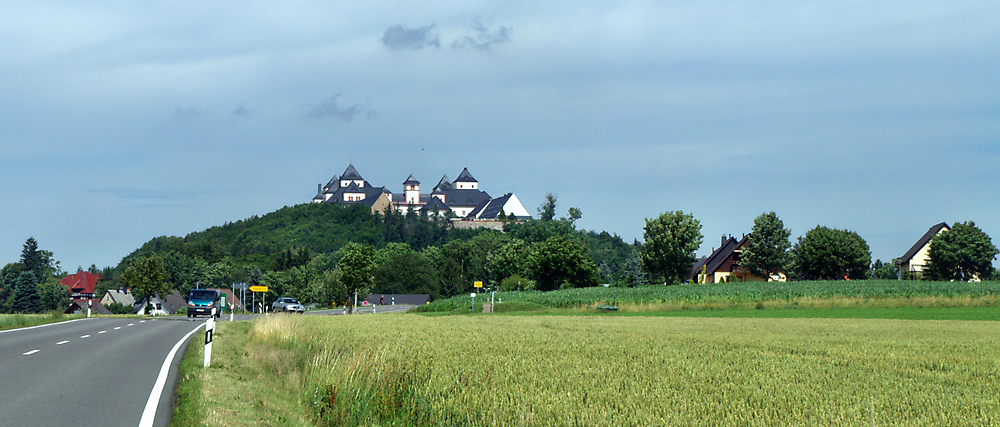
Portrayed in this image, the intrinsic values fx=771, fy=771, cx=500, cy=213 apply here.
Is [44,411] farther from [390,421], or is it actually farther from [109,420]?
[390,421]

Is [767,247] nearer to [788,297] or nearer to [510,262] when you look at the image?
[510,262]

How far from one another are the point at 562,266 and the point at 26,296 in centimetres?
9163

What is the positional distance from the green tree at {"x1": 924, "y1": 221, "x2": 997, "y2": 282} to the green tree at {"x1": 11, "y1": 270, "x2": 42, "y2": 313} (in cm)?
13628

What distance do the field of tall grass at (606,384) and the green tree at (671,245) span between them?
3218 inches

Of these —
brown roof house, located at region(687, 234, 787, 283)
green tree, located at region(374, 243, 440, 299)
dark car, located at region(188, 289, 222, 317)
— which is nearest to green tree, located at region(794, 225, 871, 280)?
brown roof house, located at region(687, 234, 787, 283)

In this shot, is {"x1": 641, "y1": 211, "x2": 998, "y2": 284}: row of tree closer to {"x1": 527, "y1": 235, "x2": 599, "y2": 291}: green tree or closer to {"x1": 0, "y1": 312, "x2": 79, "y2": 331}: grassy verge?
{"x1": 527, "y1": 235, "x2": 599, "y2": 291}: green tree

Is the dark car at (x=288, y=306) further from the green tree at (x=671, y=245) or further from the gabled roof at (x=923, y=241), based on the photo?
the gabled roof at (x=923, y=241)

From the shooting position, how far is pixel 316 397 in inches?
472

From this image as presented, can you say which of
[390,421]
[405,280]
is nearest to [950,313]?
[390,421]

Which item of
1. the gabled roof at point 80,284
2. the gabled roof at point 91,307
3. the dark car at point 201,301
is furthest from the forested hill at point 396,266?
the dark car at point 201,301

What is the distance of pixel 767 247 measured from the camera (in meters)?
106

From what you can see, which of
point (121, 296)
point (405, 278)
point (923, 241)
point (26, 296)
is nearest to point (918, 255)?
point (923, 241)

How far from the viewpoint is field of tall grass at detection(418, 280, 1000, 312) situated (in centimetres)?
5303

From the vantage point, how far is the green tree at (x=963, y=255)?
96.9m
